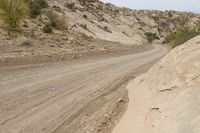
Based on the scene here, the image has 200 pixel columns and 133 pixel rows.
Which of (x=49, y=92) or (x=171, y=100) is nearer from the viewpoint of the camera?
(x=171, y=100)

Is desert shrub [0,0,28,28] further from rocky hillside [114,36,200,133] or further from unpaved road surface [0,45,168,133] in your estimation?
rocky hillside [114,36,200,133]

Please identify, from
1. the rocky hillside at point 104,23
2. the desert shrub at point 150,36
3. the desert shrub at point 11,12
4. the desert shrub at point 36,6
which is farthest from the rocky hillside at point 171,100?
the desert shrub at point 150,36

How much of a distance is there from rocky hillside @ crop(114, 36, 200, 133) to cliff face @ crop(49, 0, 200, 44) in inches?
1404

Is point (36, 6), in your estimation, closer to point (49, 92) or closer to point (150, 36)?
point (49, 92)

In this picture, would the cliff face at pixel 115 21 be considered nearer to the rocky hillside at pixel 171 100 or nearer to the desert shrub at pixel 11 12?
the desert shrub at pixel 11 12

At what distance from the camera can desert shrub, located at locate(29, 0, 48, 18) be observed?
137 feet

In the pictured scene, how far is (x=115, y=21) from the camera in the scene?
218 feet

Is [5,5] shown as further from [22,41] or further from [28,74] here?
[28,74]

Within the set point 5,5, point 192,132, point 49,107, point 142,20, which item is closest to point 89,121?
point 49,107

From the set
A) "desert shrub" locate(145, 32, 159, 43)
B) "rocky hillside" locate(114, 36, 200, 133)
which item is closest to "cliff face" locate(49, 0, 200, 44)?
"desert shrub" locate(145, 32, 159, 43)

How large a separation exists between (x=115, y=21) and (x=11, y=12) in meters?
36.9

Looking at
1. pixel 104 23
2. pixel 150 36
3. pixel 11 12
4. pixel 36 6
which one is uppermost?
pixel 36 6

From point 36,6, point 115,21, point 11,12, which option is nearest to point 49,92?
point 11,12

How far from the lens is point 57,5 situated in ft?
177
